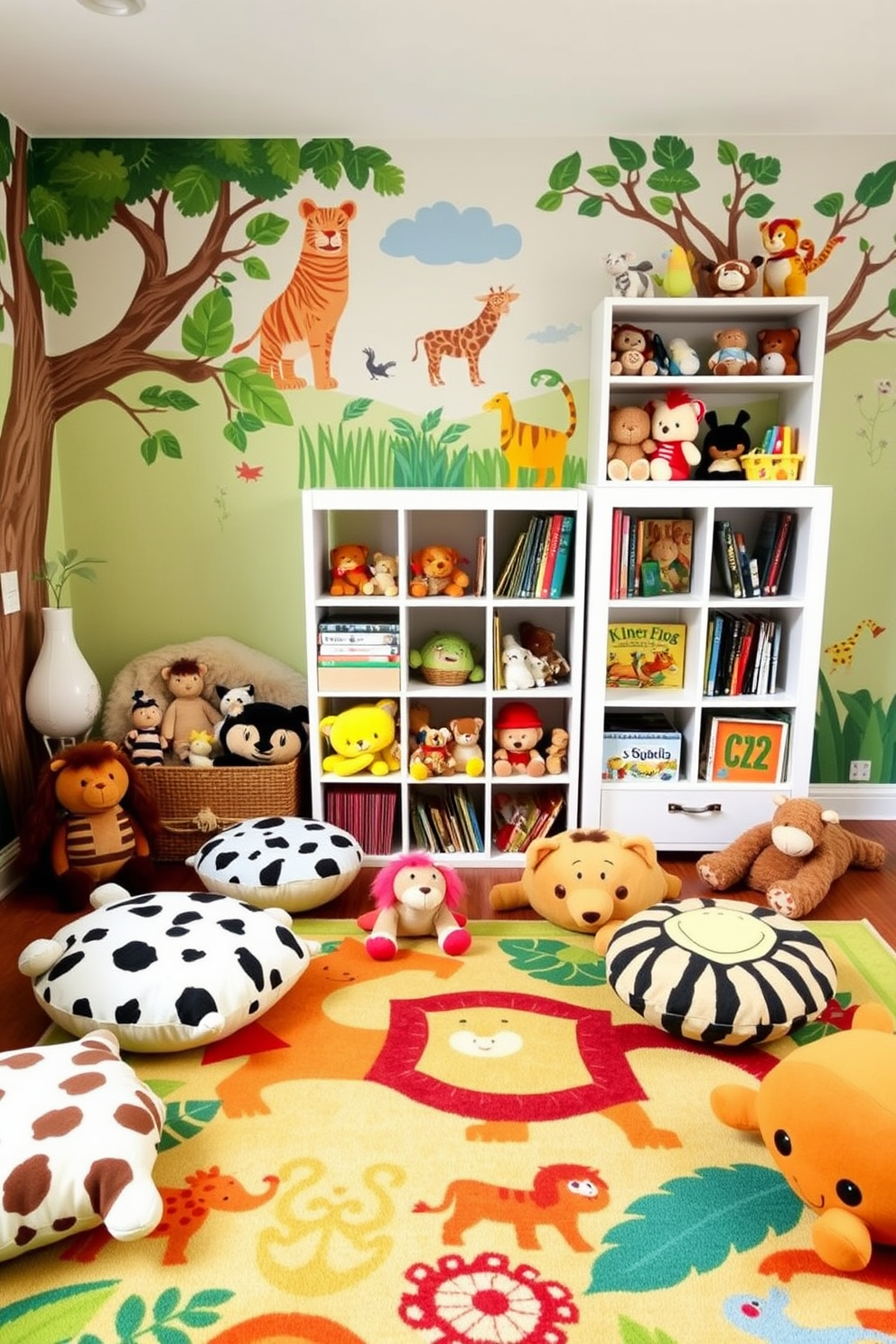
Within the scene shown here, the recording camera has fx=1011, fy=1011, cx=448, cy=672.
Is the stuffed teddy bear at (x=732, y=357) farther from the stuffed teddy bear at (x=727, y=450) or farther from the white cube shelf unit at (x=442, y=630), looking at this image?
the white cube shelf unit at (x=442, y=630)

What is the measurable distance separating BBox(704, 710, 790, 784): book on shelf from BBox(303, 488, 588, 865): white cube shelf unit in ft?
1.42

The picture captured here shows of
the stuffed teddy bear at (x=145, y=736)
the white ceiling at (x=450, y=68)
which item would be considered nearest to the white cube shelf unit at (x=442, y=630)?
the stuffed teddy bear at (x=145, y=736)

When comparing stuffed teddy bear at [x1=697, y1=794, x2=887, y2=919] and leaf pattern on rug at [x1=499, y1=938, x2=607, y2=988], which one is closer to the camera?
leaf pattern on rug at [x1=499, y1=938, x2=607, y2=988]

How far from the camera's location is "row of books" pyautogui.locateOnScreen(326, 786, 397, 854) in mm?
3117

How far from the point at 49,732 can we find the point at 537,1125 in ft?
6.29

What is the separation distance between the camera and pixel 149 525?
11.0 ft

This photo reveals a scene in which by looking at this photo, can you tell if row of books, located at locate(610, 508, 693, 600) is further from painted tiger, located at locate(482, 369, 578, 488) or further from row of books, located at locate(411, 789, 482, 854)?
row of books, located at locate(411, 789, 482, 854)

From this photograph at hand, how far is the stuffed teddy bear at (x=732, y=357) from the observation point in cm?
300

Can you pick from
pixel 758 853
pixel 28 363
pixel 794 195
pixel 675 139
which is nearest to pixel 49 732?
pixel 28 363

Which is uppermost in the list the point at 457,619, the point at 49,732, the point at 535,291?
the point at 535,291

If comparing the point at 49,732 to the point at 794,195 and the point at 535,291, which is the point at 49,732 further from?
the point at 794,195

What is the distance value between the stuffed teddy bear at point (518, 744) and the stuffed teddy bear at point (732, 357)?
118cm

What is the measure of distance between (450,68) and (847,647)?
7.04ft

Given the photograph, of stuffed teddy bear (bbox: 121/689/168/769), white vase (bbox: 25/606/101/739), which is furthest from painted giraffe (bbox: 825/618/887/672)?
white vase (bbox: 25/606/101/739)
